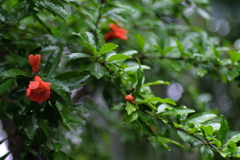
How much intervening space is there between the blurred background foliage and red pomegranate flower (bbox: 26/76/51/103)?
6cm

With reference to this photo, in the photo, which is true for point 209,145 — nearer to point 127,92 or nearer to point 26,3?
point 127,92

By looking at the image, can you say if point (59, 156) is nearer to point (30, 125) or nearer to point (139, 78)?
point (30, 125)

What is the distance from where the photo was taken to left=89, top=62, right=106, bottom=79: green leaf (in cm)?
65

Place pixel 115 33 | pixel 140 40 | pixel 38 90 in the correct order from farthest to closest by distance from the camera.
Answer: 1. pixel 115 33
2. pixel 140 40
3. pixel 38 90

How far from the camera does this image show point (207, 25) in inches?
96.2

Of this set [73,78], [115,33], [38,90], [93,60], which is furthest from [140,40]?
[38,90]

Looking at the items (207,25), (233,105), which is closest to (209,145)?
(233,105)

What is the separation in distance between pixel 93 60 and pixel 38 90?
21 centimetres

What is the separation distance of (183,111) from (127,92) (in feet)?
0.57

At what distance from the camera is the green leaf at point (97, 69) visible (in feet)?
2.13

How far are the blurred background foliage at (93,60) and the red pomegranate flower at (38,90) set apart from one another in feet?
0.18

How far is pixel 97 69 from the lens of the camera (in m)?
0.67

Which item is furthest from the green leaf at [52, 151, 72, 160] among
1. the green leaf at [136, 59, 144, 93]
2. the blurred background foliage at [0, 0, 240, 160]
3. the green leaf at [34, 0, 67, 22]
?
the green leaf at [34, 0, 67, 22]

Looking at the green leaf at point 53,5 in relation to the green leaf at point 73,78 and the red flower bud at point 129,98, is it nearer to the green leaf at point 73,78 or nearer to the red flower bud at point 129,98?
the green leaf at point 73,78
